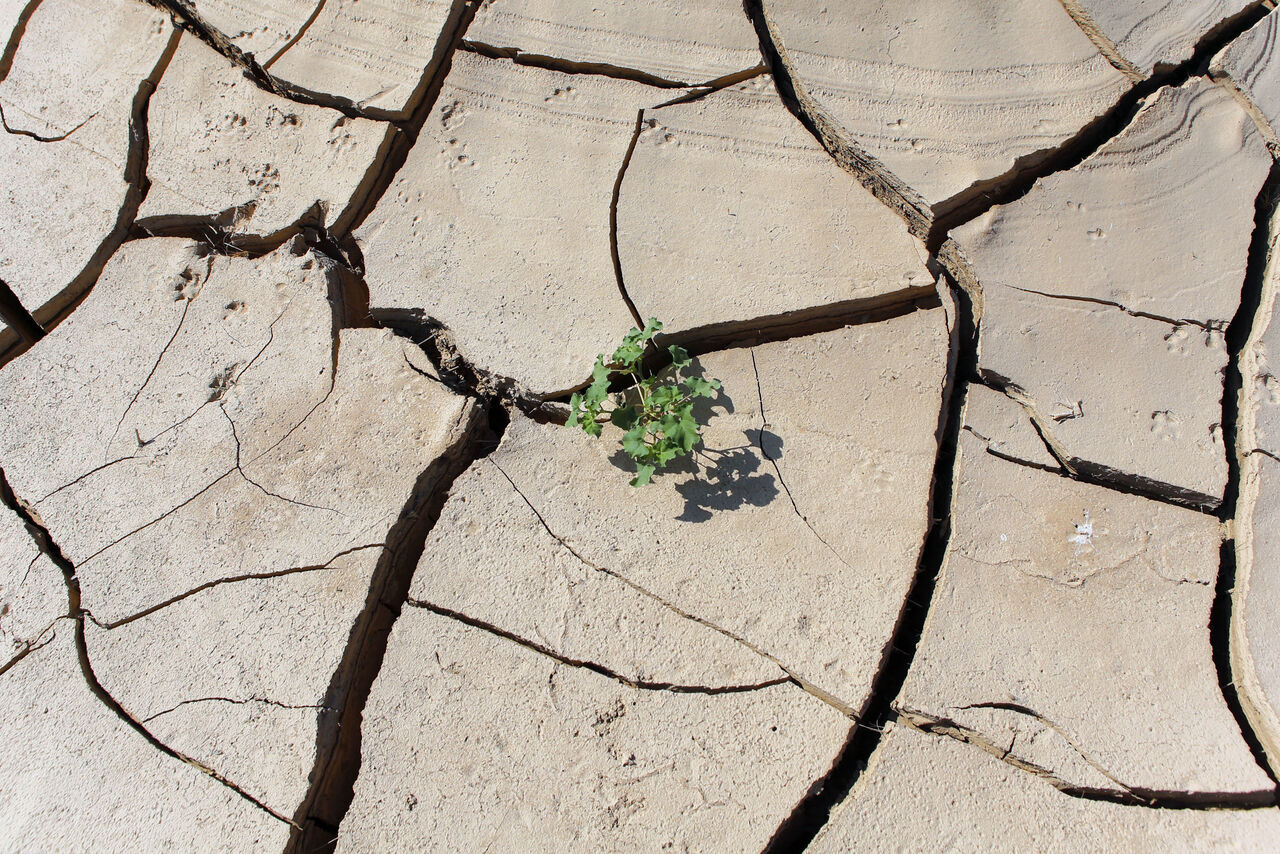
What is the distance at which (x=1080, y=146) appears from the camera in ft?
7.08

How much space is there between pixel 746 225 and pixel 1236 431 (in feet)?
4.36

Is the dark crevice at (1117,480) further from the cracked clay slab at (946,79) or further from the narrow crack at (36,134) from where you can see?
the narrow crack at (36,134)

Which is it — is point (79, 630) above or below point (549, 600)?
below

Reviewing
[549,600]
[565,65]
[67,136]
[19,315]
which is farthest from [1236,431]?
[67,136]

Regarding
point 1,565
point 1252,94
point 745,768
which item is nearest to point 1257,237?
point 1252,94

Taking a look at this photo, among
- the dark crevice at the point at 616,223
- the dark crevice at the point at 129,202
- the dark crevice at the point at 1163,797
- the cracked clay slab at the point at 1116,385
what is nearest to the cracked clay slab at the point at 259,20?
the dark crevice at the point at 129,202

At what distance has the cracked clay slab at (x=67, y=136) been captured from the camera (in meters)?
2.23

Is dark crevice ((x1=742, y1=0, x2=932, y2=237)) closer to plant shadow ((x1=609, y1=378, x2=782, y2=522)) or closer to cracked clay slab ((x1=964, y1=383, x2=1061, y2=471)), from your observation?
cracked clay slab ((x1=964, y1=383, x2=1061, y2=471))

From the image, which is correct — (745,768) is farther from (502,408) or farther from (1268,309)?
(1268,309)

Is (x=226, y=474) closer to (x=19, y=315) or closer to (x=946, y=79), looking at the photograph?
(x=19, y=315)

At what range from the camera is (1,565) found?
191 centimetres

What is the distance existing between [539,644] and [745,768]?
52 cm

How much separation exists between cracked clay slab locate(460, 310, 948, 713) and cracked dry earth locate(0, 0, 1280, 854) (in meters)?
0.01

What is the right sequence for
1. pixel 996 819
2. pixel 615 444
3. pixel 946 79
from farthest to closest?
1. pixel 946 79
2. pixel 615 444
3. pixel 996 819
